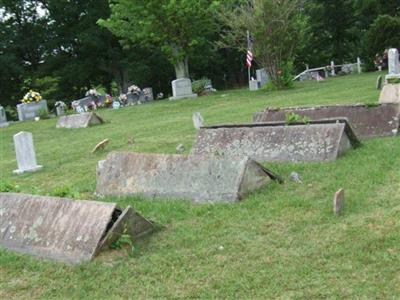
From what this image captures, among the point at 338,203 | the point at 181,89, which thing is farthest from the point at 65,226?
the point at 181,89

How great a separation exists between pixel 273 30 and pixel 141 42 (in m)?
11.6

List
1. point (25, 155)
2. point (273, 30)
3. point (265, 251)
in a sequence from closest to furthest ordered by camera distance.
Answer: point (265, 251)
point (25, 155)
point (273, 30)

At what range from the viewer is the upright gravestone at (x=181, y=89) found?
83.6ft

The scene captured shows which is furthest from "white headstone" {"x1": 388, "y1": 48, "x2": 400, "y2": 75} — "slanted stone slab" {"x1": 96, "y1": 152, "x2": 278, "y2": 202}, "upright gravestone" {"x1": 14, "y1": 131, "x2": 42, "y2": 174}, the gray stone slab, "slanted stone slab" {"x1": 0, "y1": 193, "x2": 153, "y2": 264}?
the gray stone slab

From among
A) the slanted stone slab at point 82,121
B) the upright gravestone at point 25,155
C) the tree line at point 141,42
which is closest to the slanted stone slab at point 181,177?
the upright gravestone at point 25,155

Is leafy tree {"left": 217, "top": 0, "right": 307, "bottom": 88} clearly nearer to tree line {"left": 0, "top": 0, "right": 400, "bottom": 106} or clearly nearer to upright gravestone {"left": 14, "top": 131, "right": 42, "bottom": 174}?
tree line {"left": 0, "top": 0, "right": 400, "bottom": 106}

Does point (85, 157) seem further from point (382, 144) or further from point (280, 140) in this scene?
point (382, 144)

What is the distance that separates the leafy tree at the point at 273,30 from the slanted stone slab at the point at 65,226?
55.2ft

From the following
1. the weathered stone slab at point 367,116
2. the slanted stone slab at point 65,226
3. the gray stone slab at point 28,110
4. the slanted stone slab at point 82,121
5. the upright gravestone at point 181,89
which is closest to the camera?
the slanted stone slab at point 65,226

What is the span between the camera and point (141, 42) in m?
30.5

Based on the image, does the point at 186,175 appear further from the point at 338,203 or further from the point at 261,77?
the point at 261,77

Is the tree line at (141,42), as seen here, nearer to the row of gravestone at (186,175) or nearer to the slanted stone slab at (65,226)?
the row of gravestone at (186,175)

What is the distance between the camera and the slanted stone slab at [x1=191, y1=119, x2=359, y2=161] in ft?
22.8

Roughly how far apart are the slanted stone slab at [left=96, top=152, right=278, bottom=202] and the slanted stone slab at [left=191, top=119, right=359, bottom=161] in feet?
3.08
